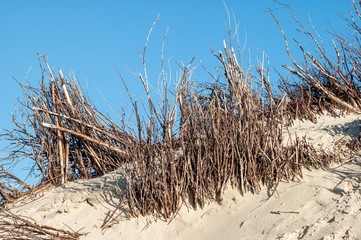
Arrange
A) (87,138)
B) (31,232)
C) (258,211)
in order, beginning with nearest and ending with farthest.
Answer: (258,211), (31,232), (87,138)

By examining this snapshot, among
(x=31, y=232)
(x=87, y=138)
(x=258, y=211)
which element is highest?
(x=87, y=138)

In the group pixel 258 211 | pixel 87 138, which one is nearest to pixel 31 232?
pixel 87 138

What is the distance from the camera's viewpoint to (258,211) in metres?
4.45

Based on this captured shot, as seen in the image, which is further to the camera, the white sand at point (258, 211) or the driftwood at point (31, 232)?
the driftwood at point (31, 232)

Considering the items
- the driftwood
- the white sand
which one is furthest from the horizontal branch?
the driftwood

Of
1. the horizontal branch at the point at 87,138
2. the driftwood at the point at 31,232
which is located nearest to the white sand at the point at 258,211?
the driftwood at the point at 31,232

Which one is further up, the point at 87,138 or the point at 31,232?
the point at 87,138

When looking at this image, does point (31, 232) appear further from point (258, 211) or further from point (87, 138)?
point (258, 211)

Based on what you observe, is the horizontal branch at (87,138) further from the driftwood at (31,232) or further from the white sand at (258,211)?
the driftwood at (31,232)

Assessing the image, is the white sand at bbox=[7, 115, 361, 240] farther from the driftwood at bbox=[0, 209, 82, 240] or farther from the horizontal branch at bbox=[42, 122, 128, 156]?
the horizontal branch at bbox=[42, 122, 128, 156]

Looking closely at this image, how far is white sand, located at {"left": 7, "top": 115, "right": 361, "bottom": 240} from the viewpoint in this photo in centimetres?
398

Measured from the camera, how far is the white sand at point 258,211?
3.98 metres

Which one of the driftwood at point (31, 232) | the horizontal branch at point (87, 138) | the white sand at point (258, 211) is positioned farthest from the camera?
the horizontal branch at point (87, 138)

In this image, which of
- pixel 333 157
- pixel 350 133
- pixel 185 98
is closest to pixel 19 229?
pixel 185 98
